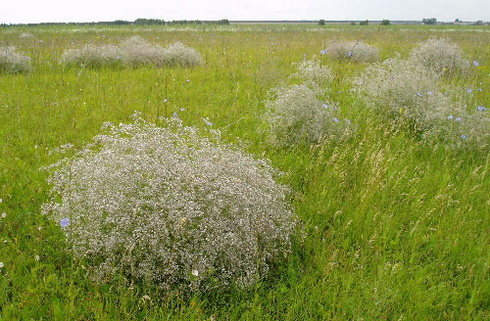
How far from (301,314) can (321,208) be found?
3.74ft

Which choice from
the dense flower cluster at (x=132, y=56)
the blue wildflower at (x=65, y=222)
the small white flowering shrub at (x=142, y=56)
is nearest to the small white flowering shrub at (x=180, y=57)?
the dense flower cluster at (x=132, y=56)

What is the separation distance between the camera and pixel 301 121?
4.67 m

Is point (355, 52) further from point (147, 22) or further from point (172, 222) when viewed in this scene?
point (147, 22)

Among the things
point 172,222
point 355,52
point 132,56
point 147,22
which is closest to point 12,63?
point 132,56

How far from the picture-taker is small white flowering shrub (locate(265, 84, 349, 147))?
14.9 ft

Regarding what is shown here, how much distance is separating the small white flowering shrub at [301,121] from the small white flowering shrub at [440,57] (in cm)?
473

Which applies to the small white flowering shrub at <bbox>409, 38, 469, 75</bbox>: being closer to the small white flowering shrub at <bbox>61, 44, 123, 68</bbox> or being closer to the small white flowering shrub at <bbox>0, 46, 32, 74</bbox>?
the small white flowering shrub at <bbox>61, 44, 123, 68</bbox>

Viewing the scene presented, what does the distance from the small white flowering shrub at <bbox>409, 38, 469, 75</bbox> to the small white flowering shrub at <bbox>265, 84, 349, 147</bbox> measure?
15.5ft

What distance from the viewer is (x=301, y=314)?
7.57 feet

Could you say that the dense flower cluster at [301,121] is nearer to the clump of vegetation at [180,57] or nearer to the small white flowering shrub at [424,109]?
the small white flowering shrub at [424,109]

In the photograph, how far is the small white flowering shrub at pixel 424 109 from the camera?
14.6 ft

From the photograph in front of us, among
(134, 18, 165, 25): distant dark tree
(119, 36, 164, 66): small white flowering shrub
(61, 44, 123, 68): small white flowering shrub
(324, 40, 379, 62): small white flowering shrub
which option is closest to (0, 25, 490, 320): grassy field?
(61, 44, 123, 68): small white flowering shrub

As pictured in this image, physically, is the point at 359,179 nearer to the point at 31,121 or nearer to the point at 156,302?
the point at 156,302

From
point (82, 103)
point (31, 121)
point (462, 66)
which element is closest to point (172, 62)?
point (82, 103)
